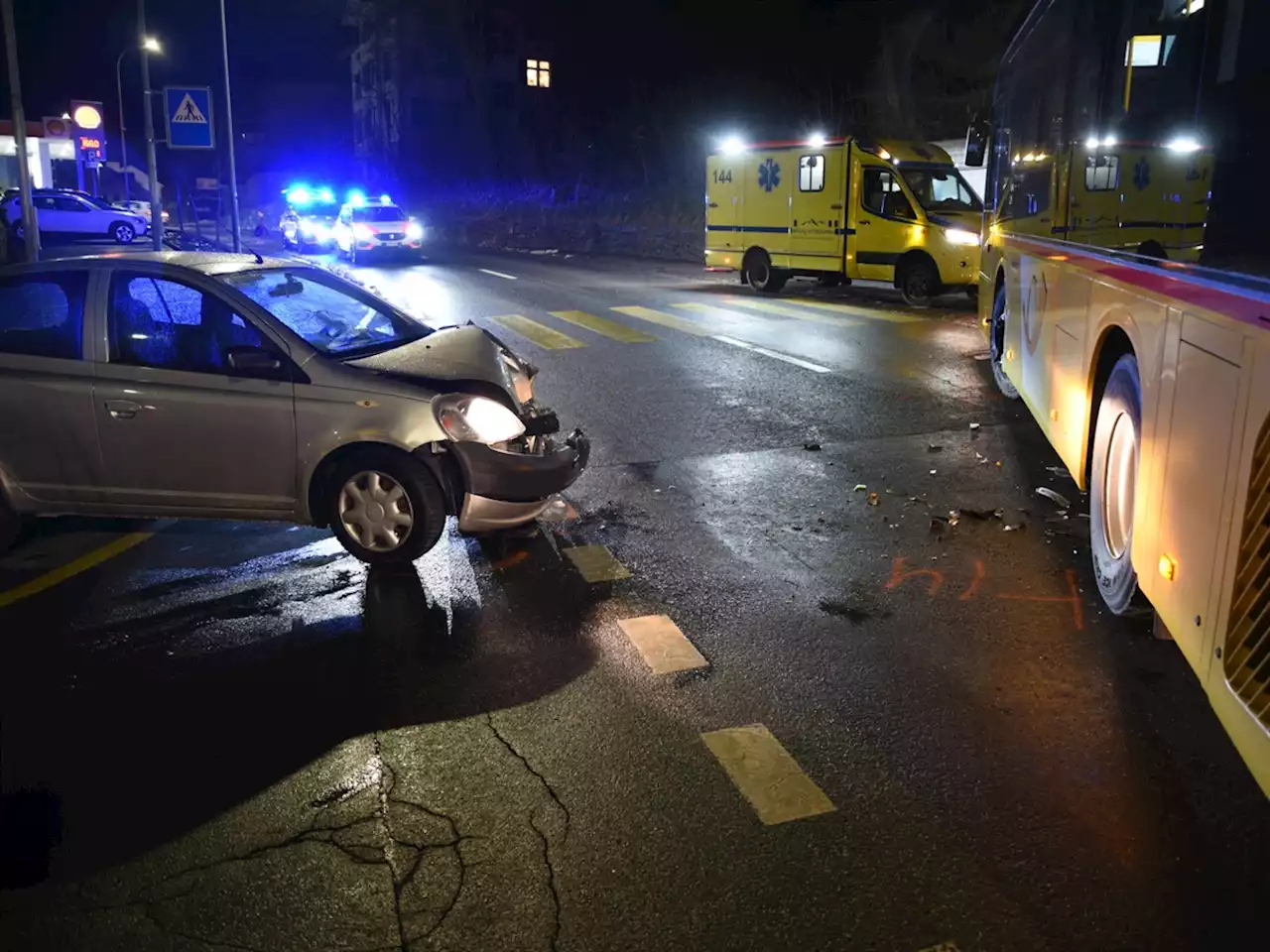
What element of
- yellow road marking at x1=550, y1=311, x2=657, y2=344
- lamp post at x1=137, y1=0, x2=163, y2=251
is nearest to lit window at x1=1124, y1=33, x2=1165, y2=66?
yellow road marking at x1=550, y1=311, x2=657, y2=344

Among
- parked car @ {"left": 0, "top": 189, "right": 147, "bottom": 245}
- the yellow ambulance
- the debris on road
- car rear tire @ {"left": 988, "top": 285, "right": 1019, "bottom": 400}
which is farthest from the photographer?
parked car @ {"left": 0, "top": 189, "right": 147, "bottom": 245}

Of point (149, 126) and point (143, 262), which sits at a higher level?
point (149, 126)

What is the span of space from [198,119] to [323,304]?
15.9 metres

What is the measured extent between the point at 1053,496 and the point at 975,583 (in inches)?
74.3

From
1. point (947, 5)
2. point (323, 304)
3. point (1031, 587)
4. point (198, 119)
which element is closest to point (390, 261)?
point (198, 119)

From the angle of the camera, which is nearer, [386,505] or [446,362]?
[386,505]

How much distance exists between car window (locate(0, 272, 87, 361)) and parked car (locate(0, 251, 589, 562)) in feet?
0.04

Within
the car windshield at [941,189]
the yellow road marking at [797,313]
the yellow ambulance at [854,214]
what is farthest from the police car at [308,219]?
the car windshield at [941,189]

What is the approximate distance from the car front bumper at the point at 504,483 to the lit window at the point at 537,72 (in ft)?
221

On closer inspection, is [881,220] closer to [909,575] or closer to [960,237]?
[960,237]

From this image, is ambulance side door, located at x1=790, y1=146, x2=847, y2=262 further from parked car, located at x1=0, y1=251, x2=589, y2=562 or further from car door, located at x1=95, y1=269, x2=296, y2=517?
car door, located at x1=95, y1=269, x2=296, y2=517

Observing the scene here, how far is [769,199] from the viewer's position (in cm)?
2083

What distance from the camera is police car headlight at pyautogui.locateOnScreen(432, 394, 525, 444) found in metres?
5.69

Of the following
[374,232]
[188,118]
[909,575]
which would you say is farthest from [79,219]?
[909,575]
